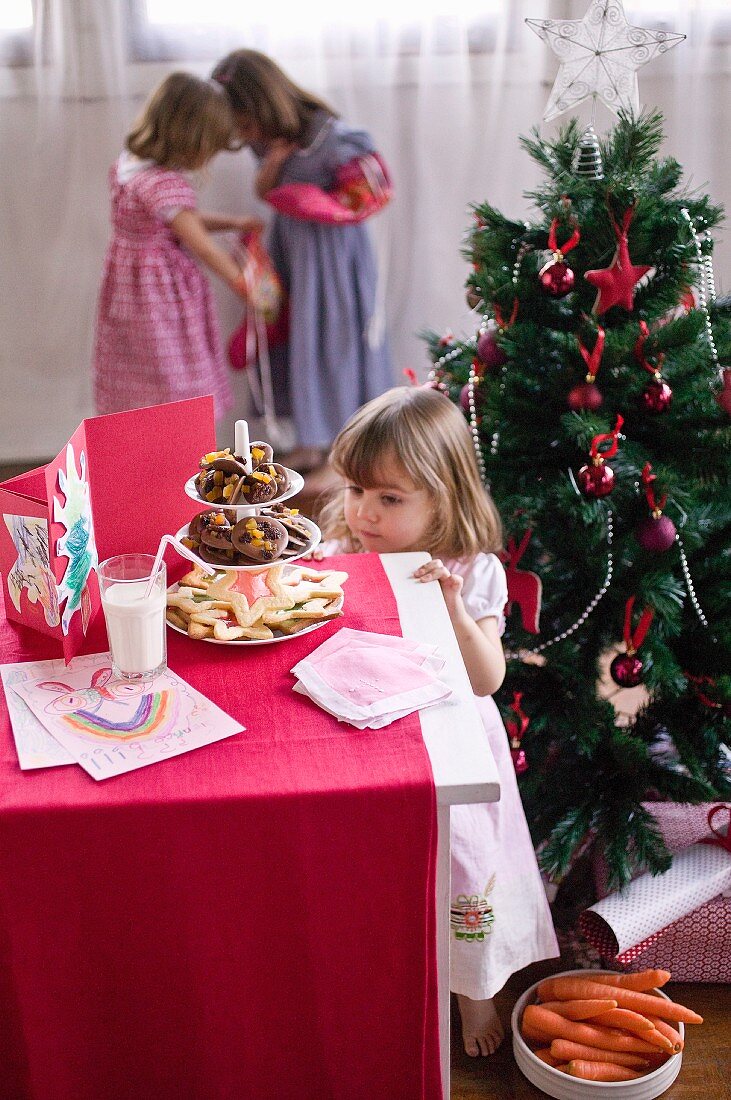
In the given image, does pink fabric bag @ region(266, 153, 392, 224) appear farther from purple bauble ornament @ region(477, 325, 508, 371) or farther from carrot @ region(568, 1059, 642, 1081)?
carrot @ region(568, 1059, 642, 1081)

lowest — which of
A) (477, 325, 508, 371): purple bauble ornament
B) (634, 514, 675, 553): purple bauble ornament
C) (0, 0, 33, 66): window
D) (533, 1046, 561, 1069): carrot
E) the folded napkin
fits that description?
(533, 1046, 561, 1069): carrot

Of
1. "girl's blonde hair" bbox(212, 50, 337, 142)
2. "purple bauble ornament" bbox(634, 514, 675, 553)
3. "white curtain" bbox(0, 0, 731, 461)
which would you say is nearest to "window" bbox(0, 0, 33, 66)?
"white curtain" bbox(0, 0, 731, 461)

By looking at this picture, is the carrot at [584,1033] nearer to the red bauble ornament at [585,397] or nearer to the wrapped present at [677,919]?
the wrapped present at [677,919]

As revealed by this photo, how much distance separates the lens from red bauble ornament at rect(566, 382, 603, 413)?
4.99ft

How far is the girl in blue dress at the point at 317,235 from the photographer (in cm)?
310

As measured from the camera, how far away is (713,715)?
1.70m

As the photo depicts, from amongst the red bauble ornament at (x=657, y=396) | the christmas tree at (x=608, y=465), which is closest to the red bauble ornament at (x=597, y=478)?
the christmas tree at (x=608, y=465)

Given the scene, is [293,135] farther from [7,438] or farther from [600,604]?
[600,604]

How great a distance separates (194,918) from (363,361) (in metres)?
2.58

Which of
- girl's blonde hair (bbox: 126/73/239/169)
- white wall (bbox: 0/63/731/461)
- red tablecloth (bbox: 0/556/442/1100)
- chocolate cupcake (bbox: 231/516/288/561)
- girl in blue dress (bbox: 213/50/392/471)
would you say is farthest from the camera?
white wall (bbox: 0/63/731/461)

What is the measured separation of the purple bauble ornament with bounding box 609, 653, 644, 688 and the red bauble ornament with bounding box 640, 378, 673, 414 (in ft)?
1.22

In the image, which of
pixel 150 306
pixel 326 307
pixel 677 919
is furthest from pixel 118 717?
pixel 326 307

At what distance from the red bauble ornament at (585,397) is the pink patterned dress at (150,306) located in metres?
1.84

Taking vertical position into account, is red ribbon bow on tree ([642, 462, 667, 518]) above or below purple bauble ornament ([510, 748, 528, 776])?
above
